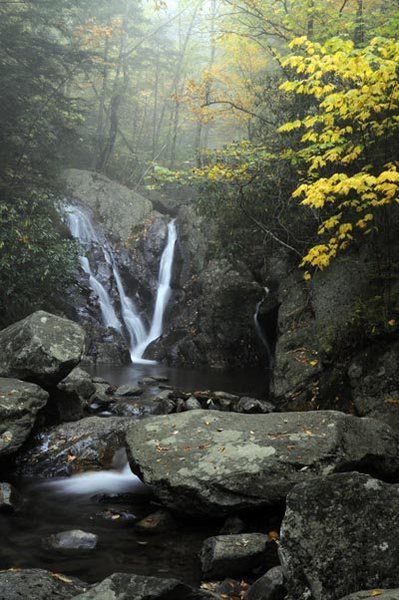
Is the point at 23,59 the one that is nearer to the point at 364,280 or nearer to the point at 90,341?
the point at 90,341

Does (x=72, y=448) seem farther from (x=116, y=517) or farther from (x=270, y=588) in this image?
(x=270, y=588)

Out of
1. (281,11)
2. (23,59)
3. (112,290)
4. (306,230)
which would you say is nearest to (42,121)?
(23,59)

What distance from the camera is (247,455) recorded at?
502 centimetres

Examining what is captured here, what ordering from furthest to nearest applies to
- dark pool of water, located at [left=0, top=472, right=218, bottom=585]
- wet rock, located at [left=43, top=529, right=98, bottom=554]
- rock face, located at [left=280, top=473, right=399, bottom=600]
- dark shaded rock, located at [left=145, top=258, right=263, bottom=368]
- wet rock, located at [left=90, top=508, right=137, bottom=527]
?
dark shaded rock, located at [left=145, top=258, right=263, bottom=368]
wet rock, located at [left=90, top=508, right=137, bottom=527]
wet rock, located at [left=43, top=529, right=98, bottom=554]
dark pool of water, located at [left=0, top=472, right=218, bottom=585]
rock face, located at [left=280, top=473, right=399, bottom=600]

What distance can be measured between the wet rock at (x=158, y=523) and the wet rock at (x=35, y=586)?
1.36m

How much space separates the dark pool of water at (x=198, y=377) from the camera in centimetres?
1143

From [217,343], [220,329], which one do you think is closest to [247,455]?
[217,343]

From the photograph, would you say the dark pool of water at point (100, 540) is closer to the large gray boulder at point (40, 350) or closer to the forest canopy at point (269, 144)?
the large gray boulder at point (40, 350)

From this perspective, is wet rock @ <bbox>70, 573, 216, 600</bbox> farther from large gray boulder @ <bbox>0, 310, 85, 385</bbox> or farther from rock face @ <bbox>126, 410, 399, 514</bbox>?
large gray boulder @ <bbox>0, 310, 85, 385</bbox>

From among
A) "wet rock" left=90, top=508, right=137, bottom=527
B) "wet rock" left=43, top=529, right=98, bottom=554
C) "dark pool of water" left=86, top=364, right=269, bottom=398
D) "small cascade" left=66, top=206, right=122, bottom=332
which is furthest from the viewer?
"small cascade" left=66, top=206, right=122, bottom=332

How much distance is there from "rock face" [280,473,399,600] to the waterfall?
1169 cm

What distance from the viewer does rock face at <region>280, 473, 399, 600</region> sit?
287cm

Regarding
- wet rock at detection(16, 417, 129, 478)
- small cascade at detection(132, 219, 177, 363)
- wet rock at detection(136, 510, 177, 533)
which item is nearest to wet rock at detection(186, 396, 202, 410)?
wet rock at detection(16, 417, 129, 478)

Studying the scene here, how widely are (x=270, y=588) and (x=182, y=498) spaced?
65.0 inches
